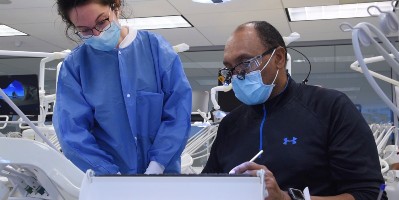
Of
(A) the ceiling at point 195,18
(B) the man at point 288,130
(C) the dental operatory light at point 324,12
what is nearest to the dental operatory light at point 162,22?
(A) the ceiling at point 195,18

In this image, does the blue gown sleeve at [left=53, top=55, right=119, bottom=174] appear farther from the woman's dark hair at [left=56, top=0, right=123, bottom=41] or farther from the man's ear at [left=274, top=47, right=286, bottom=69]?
the man's ear at [left=274, top=47, right=286, bottom=69]

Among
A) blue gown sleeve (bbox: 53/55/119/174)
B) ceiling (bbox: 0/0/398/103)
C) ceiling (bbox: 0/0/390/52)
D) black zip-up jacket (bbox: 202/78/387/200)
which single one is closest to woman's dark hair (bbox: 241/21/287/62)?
black zip-up jacket (bbox: 202/78/387/200)

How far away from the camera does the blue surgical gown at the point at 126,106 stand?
1433 millimetres

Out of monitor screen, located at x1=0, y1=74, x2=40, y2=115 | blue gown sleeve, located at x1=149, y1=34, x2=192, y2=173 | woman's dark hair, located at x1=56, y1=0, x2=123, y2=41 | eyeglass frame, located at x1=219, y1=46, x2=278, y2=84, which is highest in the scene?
woman's dark hair, located at x1=56, y1=0, x2=123, y2=41

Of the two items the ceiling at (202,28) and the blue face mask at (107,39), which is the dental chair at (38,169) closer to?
the blue face mask at (107,39)

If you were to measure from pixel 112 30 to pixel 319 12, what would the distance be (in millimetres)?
3867

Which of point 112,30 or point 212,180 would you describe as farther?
point 112,30

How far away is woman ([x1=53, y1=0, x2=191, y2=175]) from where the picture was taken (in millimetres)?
1429

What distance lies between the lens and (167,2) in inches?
183

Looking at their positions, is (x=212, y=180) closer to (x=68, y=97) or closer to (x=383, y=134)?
(x=68, y=97)

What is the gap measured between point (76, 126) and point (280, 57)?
653 millimetres

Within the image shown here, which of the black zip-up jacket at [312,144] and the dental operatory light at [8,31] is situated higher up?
the black zip-up jacket at [312,144]

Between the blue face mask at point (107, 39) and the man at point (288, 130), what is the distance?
15.3 inches

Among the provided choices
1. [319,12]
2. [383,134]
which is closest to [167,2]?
[319,12]
